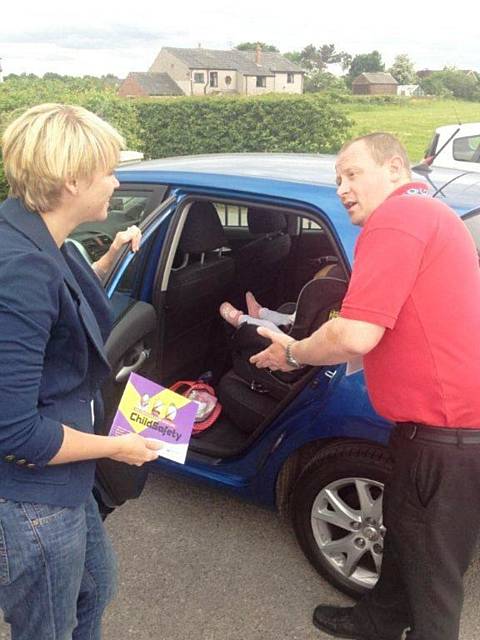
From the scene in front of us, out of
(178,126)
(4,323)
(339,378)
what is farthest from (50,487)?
(178,126)

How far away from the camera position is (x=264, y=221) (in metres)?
4.06

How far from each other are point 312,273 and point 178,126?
38.9 ft

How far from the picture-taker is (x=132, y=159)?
12.6 feet

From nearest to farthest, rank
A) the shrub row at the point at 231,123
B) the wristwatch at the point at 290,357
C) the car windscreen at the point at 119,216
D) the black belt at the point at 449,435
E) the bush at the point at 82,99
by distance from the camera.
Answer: the black belt at the point at 449,435 < the wristwatch at the point at 290,357 < the car windscreen at the point at 119,216 < the bush at the point at 82,99 < the shrub row at the point at 231,123

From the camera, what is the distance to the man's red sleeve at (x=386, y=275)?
1.59 metres

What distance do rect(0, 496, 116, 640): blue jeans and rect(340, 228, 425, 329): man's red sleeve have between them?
0.88 m

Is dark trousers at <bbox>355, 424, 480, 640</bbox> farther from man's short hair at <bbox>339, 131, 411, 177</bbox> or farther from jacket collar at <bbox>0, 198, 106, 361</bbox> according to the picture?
jacket collar at <bbox>0, 198, 106, 361</bbox>

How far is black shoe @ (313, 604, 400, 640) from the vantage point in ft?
7.51

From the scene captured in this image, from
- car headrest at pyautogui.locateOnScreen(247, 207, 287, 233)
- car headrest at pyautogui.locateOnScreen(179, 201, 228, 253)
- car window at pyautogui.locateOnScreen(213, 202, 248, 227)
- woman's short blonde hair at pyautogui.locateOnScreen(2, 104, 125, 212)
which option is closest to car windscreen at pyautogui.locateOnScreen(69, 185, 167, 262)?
car headrest at pyautogui.locateOnScreen(179, 201, 228, 253)

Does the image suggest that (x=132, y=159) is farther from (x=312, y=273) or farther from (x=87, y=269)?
(x=87, y=269)

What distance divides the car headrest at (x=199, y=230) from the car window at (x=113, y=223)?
252 mm

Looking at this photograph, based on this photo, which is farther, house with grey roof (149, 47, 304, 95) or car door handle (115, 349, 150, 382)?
house with grey roof (149, 47, 304, 95)

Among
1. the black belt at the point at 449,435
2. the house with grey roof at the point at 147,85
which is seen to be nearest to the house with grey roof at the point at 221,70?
the house with grey roof at the point at 147,85

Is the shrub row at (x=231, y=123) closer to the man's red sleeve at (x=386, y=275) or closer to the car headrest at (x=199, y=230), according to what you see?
the car headrest at (x=199, y=230)
